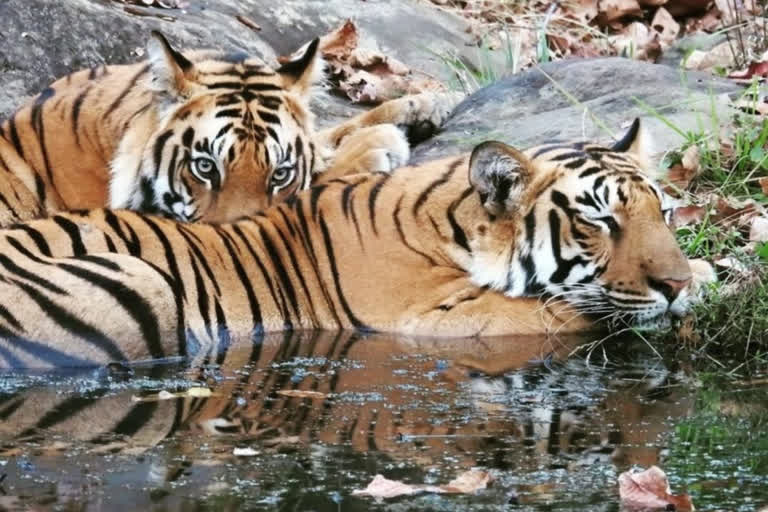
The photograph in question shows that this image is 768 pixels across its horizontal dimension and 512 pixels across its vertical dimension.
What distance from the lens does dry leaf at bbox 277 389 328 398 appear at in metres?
4.43

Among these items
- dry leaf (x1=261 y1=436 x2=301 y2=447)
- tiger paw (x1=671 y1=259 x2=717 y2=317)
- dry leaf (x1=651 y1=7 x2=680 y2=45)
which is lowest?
dry leaf (x1=261 y1=436 x2=301 y2=447)

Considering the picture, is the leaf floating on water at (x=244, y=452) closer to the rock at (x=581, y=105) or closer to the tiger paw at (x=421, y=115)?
the rock at (x=581, y=105)

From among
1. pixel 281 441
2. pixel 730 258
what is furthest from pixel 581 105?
pixel 281 441

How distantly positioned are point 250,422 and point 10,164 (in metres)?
Answer: 3.04

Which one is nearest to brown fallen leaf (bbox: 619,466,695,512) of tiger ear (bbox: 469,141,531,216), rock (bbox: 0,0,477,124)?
tiger ear (bbox: 469,141,531,216)

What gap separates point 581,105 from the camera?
746 centimetres

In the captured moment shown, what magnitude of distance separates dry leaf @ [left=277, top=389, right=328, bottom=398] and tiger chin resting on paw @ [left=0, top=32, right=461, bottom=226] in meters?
1.73

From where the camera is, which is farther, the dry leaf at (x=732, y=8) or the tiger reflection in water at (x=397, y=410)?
the dry leaf at (x=732, y=8)

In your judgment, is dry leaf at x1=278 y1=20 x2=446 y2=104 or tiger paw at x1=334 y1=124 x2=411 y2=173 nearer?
tiger paw at x1=334 y1=124 x2=411 y2=173

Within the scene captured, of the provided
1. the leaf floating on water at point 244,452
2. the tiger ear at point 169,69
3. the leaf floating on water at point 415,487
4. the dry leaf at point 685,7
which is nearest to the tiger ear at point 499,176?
the tiger ear at point 169,69

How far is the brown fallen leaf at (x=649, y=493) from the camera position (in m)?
3.13

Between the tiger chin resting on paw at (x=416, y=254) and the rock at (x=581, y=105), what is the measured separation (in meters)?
1.37

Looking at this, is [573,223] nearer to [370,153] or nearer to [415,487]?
[370,153]

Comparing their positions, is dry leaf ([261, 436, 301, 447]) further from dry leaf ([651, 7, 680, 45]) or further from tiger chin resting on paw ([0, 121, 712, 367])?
dry leaf ([651, 7, 680, 45])
